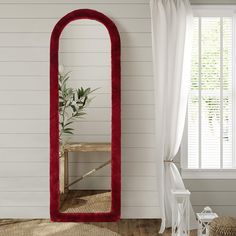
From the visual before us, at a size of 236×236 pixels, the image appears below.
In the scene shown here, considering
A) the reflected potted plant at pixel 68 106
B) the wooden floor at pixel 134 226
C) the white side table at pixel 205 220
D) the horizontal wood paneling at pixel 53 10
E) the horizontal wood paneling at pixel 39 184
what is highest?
the horizontal wood paneling at pixel 53 10

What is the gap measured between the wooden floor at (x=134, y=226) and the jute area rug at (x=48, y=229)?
72 millimetres

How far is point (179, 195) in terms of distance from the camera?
13.5ft

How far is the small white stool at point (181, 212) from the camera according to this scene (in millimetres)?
4064

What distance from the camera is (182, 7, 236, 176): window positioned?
478 cm

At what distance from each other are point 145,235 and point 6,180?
153 centimetres

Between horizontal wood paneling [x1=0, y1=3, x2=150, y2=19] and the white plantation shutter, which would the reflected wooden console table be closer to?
the white plantation shutter

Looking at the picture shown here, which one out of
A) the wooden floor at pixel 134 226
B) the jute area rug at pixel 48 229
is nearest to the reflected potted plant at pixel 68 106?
the jute area rug at pixel 48 229

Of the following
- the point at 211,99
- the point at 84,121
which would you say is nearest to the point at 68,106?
the point at 84,121

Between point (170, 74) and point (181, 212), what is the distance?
52.4 inches

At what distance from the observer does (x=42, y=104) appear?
4703 millimetres

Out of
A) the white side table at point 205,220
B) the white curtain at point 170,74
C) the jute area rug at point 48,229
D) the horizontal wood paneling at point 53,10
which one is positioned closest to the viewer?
the white side table at point 205,220

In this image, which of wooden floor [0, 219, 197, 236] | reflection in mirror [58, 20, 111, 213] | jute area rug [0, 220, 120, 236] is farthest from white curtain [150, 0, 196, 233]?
jute area rug [0, 220, 120, 236]

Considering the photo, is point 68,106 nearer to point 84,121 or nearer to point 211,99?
point 84,121

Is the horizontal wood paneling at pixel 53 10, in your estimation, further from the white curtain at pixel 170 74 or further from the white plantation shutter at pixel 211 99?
the white plantation shutter at pixel 211 99
